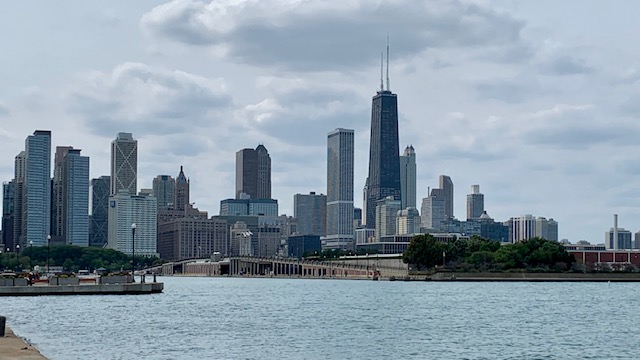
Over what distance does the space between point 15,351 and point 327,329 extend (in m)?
38.8

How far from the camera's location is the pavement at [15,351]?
4897 cm

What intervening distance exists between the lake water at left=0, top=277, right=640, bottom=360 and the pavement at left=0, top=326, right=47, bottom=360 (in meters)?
6.91

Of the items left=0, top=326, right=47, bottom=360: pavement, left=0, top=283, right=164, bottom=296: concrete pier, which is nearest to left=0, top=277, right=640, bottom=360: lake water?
left=0, top=283, right=164, bottom=296: concrete pier

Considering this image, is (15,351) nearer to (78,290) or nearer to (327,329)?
(327,329)

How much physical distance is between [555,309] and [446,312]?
15564 millimetres

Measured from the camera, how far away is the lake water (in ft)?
226

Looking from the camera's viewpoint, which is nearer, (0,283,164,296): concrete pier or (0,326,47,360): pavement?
(0,326,47,360): pavement

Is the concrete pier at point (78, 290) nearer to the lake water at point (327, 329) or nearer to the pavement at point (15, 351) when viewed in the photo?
the lake water at point (327, 329)

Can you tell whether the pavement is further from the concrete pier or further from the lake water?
the concrete pier

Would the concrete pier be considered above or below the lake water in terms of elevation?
above

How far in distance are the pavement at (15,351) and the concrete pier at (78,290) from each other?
83.2 meters

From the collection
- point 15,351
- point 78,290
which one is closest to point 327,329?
point 15,351

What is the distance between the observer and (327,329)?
288 ft

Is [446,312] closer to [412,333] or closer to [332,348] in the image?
[412,333]
